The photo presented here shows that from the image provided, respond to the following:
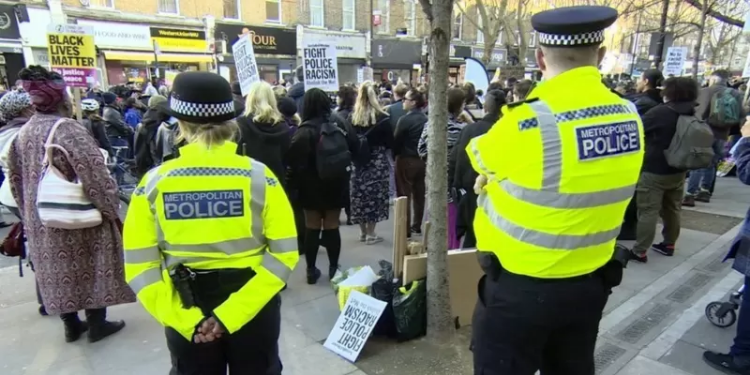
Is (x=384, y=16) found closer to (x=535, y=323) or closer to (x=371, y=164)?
(x=371, y=164)

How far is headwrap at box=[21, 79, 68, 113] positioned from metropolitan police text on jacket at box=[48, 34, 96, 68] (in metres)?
3.47

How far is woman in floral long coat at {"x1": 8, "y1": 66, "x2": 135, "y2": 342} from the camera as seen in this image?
10.4 ft

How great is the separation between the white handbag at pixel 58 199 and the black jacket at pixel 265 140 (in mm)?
1469

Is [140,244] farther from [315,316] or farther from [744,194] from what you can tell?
[744,194]

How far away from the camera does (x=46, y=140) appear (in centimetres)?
316

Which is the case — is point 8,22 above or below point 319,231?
above

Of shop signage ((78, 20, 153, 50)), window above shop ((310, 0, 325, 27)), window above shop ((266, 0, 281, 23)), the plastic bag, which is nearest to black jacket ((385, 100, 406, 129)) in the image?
the plastic bag

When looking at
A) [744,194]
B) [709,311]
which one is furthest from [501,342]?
[744,194]

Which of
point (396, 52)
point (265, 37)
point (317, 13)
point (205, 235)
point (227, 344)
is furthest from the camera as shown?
point (396, 52)

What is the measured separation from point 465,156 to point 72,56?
210 inches

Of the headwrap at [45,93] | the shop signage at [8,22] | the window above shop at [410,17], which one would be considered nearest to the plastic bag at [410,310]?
the headwrap at [45,93]

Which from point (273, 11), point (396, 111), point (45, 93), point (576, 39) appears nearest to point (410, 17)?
point (273, 11)

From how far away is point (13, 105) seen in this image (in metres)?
3.49

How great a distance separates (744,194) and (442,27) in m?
8.32
